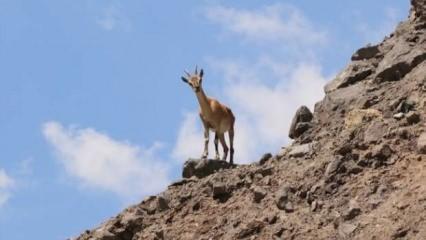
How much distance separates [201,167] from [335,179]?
501 centimetres

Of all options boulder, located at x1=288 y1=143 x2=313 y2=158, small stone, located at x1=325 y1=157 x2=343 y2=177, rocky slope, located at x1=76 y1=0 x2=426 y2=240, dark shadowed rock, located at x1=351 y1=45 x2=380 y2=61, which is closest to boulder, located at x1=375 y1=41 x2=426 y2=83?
rocky slope, located at x1=76 y1=0 x2=426 y2=240

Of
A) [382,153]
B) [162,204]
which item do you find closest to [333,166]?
[382,153]

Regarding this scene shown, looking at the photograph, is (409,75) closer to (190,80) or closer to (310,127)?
(310,127)

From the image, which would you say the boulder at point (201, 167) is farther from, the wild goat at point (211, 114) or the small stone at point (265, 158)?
the wild goat at point (211, 114)

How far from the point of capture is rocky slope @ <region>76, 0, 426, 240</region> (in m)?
17.8

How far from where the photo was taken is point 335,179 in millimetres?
18969

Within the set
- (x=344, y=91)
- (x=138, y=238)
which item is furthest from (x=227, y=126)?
(x=138, y=238)

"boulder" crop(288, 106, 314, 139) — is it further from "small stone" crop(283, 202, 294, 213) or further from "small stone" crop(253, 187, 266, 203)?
"small stone" crop(283, 202, 294, 213)

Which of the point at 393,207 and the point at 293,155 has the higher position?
the point at 293,155

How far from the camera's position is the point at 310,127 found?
22781mm

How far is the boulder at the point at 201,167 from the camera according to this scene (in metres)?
23.3

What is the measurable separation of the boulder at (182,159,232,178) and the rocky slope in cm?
2

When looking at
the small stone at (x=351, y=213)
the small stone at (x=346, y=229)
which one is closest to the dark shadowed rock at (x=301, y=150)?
the small stone at (x=351, y=213)

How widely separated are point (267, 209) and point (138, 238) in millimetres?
3000
